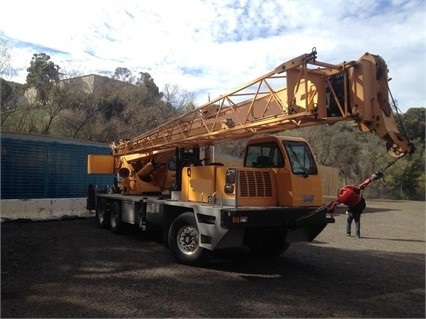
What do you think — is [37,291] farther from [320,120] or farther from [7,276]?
[320,120]

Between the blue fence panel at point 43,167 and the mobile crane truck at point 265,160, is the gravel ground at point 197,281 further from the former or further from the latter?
the blue fence panel at point 43,167

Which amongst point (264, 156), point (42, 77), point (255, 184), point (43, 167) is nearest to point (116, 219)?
point (43, 167)

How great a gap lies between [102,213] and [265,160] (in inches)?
269

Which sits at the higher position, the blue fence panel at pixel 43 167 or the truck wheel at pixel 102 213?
the blue fence panel at pixel 43 167

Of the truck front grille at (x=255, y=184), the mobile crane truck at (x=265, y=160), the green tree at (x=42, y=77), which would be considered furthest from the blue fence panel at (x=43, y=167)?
the green tree at (x=42, y=77)

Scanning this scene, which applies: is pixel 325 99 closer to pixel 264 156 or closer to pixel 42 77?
pixel 264 156

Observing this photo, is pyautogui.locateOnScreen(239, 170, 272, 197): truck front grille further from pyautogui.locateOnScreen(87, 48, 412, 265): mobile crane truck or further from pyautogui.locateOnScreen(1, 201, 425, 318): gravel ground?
pyautogui.locateOnScreen(1, 201, 425, 318): gravel ground

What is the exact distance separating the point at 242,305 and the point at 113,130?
2440 centimetres

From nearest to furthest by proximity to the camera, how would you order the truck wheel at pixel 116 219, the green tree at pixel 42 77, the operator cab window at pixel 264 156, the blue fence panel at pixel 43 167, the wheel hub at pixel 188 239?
the wheel hub at pixel 188 239 < the operator cab window at pixel 264 156 < the truck wheel at pixel 116 219 < the blue fence panel at pixel 43 167 < the green tree at pixel 42 77

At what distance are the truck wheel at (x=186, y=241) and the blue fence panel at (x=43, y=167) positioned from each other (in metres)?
8.81

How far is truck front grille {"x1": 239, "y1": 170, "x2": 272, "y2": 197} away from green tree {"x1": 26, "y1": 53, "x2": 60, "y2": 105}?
2357cm

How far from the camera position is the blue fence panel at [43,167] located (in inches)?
590

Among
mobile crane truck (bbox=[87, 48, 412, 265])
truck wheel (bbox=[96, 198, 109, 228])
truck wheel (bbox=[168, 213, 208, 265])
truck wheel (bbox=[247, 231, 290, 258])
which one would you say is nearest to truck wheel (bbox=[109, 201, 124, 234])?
truck wheel (bbox=[96, 198, 109, 228])

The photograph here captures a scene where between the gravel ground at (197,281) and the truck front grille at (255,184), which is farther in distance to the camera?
the truck front grille at (255,184)
